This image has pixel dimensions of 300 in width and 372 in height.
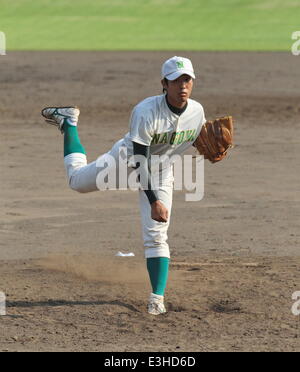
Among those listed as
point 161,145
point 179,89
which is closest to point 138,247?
point 161,145

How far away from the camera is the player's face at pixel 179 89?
245 inches

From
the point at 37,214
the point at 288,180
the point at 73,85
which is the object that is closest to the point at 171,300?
the point at 37,214

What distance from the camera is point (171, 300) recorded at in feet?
22.5

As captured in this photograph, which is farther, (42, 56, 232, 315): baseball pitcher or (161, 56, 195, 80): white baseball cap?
(42, 56, 232, 315): baseball pitcher

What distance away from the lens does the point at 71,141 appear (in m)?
7.55

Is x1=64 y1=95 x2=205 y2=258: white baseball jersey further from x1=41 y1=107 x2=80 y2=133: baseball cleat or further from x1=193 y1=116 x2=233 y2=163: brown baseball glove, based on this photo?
x1=41 y1=107 x2=80 y2=133: baseball cleat

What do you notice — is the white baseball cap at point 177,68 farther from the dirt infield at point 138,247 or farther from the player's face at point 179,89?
the dirt infield at point 138,247

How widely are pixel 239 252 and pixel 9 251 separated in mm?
2043

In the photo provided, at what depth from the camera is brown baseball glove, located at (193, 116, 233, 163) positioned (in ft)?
22.3
